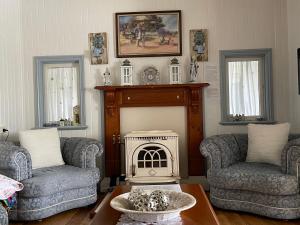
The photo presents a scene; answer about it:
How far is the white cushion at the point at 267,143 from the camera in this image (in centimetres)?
362

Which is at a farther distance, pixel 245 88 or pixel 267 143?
pixel 245 88

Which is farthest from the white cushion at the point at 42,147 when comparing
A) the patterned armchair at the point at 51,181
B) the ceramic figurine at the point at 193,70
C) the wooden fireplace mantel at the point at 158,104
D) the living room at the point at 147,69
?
the ceramic figurine at the point at 193,70

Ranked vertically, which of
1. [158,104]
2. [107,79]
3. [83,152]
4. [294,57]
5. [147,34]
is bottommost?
[83,152]

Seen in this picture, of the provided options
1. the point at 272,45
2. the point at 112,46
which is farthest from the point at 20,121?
the point at 272,45

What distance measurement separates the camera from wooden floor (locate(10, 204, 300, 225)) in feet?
10.3

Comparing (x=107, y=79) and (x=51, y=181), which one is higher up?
(x=107, y=79)

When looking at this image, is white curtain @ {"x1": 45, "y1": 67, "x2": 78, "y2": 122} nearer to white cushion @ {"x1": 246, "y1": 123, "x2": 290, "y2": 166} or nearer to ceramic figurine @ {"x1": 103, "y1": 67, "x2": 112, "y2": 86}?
ceramic figurine @ {"x1": 103, "y1": 67, "x2": 112, "y2": 86}

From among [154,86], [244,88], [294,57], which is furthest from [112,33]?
[294,57]

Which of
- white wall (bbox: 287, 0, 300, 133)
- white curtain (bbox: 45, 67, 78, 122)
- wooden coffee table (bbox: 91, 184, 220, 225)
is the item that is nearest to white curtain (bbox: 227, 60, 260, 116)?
white wall (bbox: 287, 0, 300, 133)

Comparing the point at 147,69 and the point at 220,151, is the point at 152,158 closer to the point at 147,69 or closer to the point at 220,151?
the point at 220,151

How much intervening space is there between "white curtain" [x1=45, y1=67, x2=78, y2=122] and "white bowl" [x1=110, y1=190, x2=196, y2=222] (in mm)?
2664

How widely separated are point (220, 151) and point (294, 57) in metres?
1.63

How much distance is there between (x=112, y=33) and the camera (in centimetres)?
447

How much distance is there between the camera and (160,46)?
4438 millimetres
